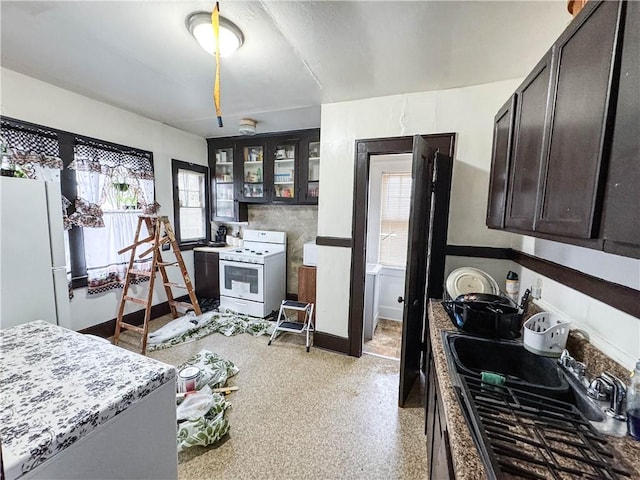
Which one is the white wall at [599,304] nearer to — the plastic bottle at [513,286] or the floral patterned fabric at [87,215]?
the plastic bottle at [513,286]

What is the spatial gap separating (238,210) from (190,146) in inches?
43.9

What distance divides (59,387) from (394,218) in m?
3.45

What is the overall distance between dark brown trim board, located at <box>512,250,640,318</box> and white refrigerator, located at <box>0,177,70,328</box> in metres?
2.88

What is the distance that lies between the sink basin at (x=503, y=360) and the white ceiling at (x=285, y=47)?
5.47 ft

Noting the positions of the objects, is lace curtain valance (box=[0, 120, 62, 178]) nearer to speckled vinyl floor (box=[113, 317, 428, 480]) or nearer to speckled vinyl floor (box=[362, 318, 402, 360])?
speckled vinyl floor (box=[113, 317, 428, 480])

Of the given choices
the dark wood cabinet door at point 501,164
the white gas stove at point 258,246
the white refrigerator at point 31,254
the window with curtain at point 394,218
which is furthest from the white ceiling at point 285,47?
the white gas stove at point 258,246

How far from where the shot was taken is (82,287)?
274 cm

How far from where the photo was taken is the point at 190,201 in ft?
13.1

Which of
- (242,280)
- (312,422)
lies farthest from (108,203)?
(312,422)

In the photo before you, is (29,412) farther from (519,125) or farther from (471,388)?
(519,125)

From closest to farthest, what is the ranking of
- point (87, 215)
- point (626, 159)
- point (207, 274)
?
point (626, 159), point (87, 215), point (207, 274)

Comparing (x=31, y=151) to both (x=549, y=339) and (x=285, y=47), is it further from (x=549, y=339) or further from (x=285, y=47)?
(x=549, y=339)

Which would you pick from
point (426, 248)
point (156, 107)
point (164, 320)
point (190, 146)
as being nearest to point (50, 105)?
point (156, 107)

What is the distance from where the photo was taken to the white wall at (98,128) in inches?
89.4
